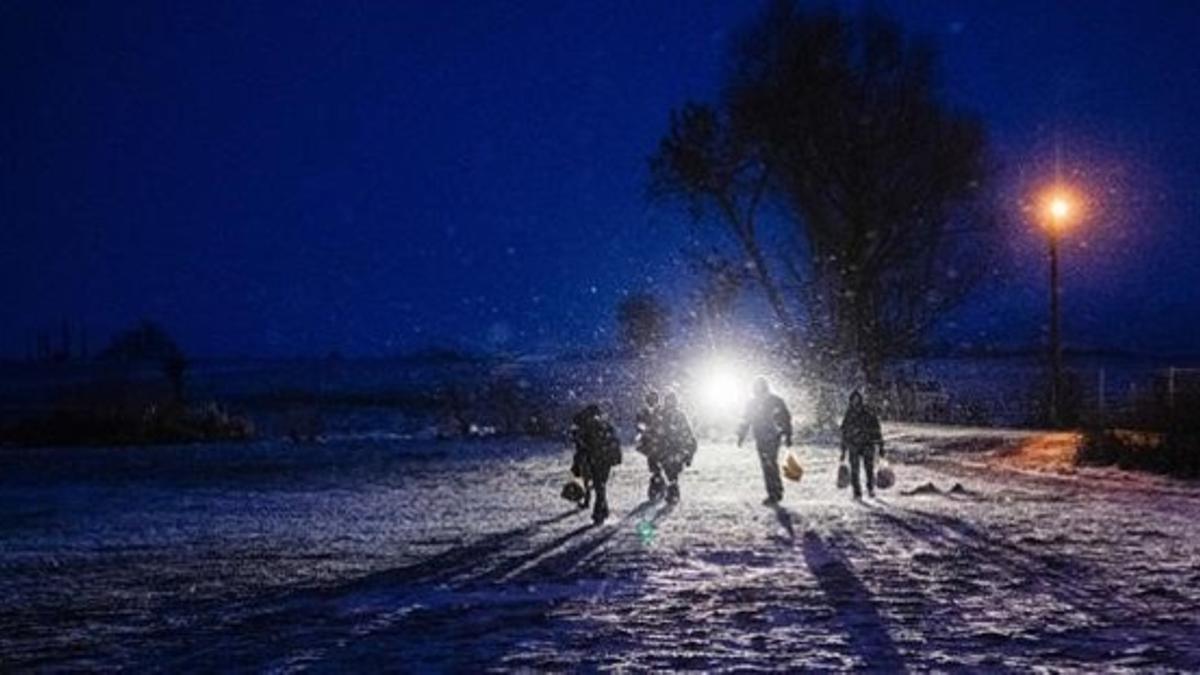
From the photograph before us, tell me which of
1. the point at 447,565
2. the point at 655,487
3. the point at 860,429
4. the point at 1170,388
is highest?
the point at 1170,388

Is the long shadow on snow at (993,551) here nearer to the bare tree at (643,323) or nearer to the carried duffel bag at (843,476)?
the carried duffel bag at (843,476)

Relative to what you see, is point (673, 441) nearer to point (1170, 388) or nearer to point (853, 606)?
point (853, 606)

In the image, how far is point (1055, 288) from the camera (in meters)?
36.6

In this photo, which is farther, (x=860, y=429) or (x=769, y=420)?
(x=860, y=429)

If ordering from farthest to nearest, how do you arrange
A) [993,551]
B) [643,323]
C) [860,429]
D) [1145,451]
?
[643,323] → [1145,451] → [860,429] → [993,551]

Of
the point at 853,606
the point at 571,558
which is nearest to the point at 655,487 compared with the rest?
the point at 571,558

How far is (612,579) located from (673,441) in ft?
28.3

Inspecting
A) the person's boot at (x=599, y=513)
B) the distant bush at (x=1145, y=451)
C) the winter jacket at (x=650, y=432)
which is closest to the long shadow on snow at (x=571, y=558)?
the person's boot at (x=599, y=513)

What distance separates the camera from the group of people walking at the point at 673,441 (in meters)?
20.8

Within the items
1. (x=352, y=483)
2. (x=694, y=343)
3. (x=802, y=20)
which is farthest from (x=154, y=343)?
(x=352, y=483)

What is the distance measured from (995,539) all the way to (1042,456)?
515 inches

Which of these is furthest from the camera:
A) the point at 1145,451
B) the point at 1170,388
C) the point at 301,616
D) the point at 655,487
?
the point at 1170,388

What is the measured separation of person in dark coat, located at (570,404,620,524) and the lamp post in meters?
17.7

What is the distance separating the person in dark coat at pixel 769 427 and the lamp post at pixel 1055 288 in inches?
612
